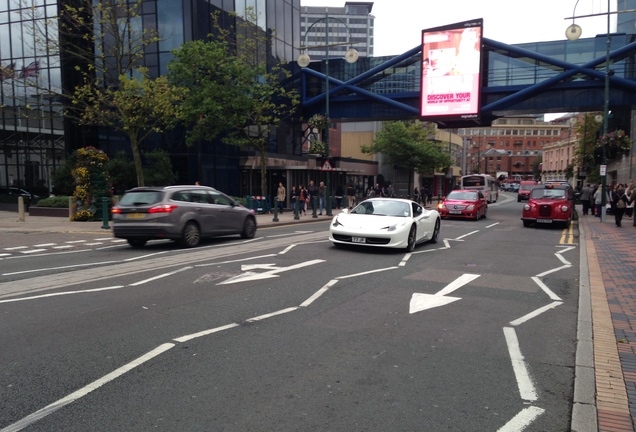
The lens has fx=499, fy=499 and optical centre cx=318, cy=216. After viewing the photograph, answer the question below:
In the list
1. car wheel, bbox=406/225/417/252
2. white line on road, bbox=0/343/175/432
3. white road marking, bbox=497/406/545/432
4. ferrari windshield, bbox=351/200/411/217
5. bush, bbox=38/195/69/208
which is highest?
ferrari windshield, bbox=351/200/411/217

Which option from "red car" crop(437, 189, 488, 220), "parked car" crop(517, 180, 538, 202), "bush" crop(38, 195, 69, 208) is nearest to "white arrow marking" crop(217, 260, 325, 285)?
"red car" crop(437, 189, 488, 220)

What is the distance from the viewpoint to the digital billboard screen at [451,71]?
100 feet

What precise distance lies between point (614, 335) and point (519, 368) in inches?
64.8

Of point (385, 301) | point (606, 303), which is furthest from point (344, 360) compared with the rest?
point (606, 303)

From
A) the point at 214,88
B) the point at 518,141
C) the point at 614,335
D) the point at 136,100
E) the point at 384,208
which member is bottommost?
the point at 614,335

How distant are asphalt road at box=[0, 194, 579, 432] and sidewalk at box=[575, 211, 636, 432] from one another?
0.29 metres

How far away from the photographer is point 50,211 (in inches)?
1024

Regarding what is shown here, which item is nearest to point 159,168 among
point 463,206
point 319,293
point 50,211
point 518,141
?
point 50,211

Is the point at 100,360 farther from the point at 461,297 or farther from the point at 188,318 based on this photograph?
the point at 461,297

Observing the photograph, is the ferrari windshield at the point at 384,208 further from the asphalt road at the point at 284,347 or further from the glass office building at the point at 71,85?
the glass office building at the point at 71,85

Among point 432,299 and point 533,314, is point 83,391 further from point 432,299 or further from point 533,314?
point 533,314

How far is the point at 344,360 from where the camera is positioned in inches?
189

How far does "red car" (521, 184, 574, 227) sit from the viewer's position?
66.4 ft

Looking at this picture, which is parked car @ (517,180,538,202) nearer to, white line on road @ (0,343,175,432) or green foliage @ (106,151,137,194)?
green foliage @ (106,151,137,194)
